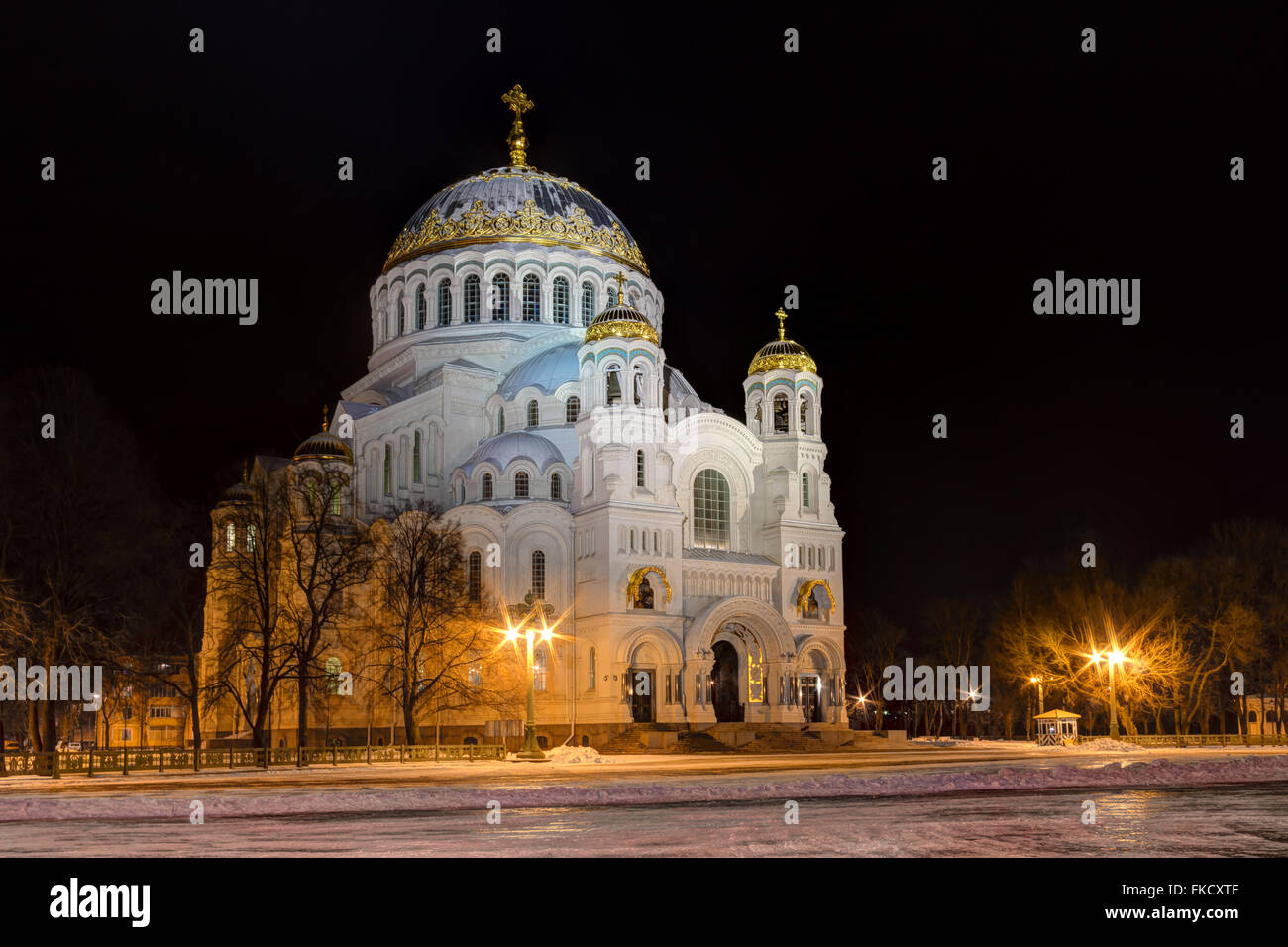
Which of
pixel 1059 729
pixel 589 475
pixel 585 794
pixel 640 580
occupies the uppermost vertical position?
pixel 589 475

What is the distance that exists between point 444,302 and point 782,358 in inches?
656

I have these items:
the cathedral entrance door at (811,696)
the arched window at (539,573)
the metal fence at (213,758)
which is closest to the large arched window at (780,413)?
the cathedral entrance door at (811,696)

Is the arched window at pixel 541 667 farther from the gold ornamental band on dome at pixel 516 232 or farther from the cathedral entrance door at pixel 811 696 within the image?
the gold ornamental band on dome at pixel 516 232

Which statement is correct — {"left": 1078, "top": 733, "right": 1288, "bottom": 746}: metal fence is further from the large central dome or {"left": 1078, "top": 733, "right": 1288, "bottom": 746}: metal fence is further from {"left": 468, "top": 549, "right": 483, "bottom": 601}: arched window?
the large central dome

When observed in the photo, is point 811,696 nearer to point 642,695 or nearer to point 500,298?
point 642,695

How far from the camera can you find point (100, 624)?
34.0m

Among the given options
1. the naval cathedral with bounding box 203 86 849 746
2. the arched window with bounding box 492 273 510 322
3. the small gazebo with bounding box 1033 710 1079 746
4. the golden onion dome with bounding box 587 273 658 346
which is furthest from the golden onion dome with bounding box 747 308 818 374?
the small gazebo with bounding box 1033 710 1079 746

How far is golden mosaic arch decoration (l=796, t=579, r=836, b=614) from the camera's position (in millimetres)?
55000

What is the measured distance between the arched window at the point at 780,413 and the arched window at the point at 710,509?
11.5 ft

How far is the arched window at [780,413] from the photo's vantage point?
189ft

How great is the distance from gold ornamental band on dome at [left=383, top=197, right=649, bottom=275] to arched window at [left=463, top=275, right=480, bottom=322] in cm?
177

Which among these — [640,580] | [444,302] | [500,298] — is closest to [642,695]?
[640,580]

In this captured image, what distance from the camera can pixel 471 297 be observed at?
2468 inches
